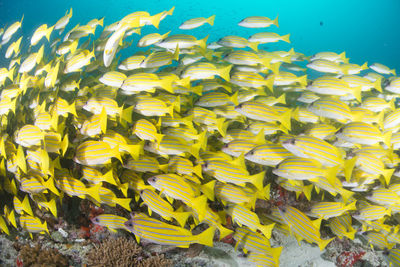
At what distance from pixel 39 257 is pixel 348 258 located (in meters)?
5.45

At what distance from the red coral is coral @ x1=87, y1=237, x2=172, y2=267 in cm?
328

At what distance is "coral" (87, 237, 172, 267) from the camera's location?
340cm

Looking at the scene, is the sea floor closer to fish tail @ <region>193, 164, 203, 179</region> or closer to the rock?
the rock

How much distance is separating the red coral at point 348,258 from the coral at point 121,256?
3.28m

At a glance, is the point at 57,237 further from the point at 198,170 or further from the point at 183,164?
the point at 198,170

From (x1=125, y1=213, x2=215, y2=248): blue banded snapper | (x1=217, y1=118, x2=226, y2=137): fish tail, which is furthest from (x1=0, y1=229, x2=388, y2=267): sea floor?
(x1=217, y1=118, x2=226, y2=137): fish tail

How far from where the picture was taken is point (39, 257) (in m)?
3.40

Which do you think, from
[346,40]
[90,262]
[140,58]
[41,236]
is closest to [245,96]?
[140,58]

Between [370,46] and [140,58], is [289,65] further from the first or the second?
[370,46]

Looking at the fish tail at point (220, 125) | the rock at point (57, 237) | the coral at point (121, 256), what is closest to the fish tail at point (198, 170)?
the fish tail at point (220, 125)

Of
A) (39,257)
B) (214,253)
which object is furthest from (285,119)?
(39,257)

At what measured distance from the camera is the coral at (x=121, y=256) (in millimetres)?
3396

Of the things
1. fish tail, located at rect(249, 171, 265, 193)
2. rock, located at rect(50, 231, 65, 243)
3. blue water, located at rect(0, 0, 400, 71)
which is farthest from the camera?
blue water, located at rect(0, 0, 400, 71)

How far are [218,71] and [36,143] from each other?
293 cm
